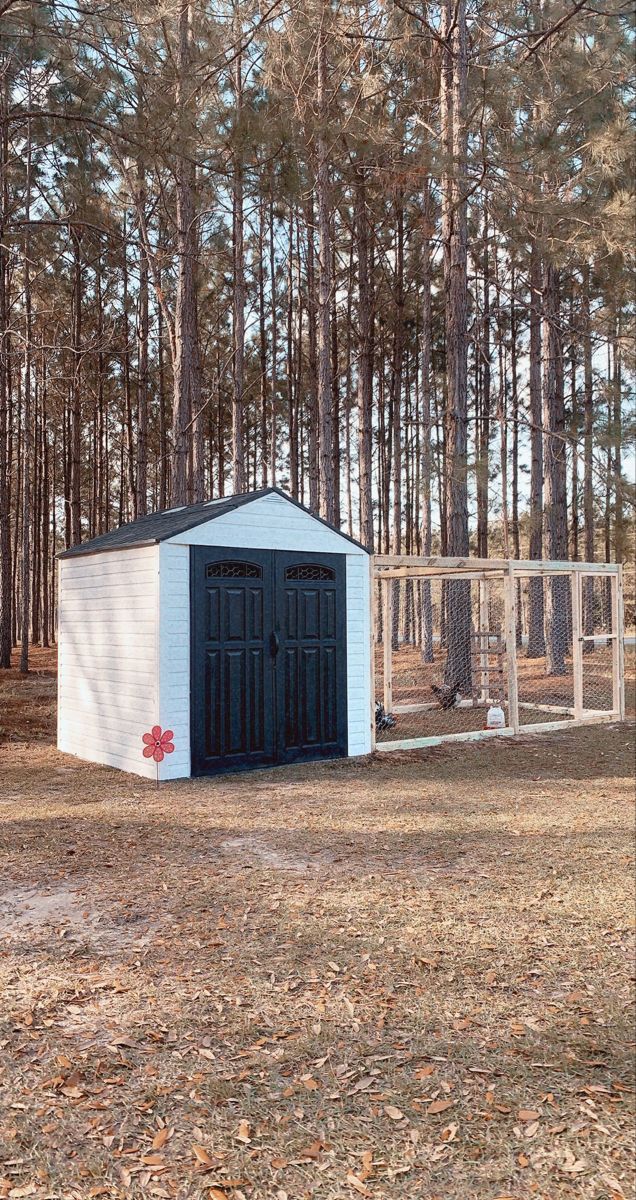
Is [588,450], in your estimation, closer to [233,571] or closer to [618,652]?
[618,652]

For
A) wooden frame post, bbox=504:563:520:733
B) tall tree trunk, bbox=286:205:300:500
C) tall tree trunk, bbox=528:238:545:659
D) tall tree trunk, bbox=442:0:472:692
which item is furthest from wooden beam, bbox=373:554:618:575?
tall tree trunk, bbox=286:205:300:500

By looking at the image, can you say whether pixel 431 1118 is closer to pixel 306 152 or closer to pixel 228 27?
pixel 228 27

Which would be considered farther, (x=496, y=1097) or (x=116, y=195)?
(x=116, y=195)

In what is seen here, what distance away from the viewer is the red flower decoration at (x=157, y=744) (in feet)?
22.5

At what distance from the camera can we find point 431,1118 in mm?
2348

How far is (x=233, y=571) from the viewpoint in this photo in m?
7.50

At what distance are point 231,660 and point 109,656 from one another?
130cm

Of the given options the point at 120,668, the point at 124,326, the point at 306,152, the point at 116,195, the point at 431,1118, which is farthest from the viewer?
the point at 124,326

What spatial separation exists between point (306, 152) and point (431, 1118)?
1042 cm

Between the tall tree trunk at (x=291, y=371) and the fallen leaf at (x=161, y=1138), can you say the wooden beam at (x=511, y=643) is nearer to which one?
the fallen leaf at (x=161, y=1138)

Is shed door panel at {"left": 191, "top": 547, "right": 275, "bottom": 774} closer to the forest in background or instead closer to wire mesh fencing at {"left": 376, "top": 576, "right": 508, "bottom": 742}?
wire mesh fencing at {"left": 376, "top": 576, "right": 508, "bottom": 742}

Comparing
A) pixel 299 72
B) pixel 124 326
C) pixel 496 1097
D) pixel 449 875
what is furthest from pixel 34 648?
pixel 496 1097

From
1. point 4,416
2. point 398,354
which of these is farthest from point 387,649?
point 398,354

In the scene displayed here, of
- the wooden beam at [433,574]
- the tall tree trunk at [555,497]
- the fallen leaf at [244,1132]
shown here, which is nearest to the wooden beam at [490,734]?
the wooden beam at [433,574]
